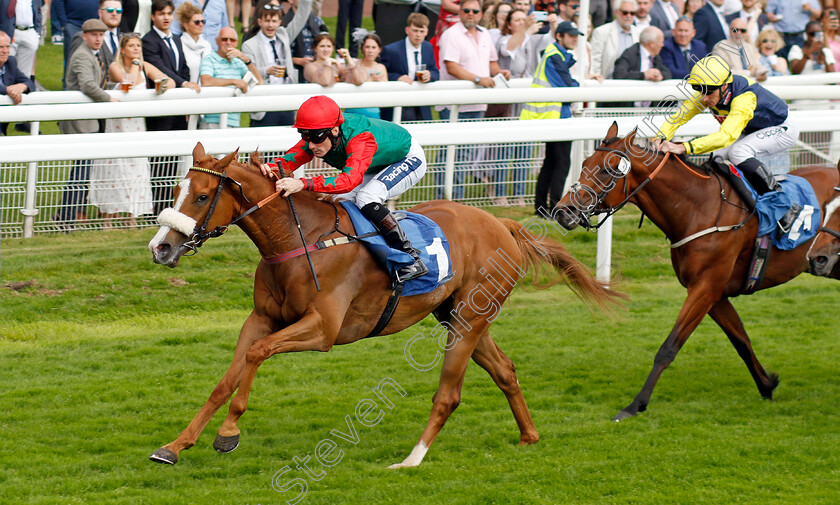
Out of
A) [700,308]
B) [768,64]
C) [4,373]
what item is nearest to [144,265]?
[4,373]

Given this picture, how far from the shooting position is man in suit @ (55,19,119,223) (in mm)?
7086

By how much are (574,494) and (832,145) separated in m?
6.52

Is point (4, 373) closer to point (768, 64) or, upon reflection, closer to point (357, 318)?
point (357, 318)

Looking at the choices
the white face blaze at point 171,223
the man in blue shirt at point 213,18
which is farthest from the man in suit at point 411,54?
the white face blaze at point 171,223

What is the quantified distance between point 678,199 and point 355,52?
22.6 ft

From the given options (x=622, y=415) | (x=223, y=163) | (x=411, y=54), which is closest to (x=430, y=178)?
(x=411, y=54)

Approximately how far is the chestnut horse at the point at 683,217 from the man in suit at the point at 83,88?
327cm

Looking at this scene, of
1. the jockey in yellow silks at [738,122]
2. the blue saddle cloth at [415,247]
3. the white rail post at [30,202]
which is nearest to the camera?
the blue saddle cloth at [415,247]

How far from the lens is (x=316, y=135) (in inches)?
187

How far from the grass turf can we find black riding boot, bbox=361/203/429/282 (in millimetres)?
935

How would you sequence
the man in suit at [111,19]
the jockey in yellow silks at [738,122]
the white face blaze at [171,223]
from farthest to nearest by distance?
the man in suit at [111,19] < the jockey in yellow silks at [738,122] < the white face blaze at [171,223]

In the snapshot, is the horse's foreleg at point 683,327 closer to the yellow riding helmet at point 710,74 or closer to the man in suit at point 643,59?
the yellow riding helmet at point 710,74

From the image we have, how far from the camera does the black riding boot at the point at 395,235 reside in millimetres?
5016

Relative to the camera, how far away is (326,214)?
495 centimetres
